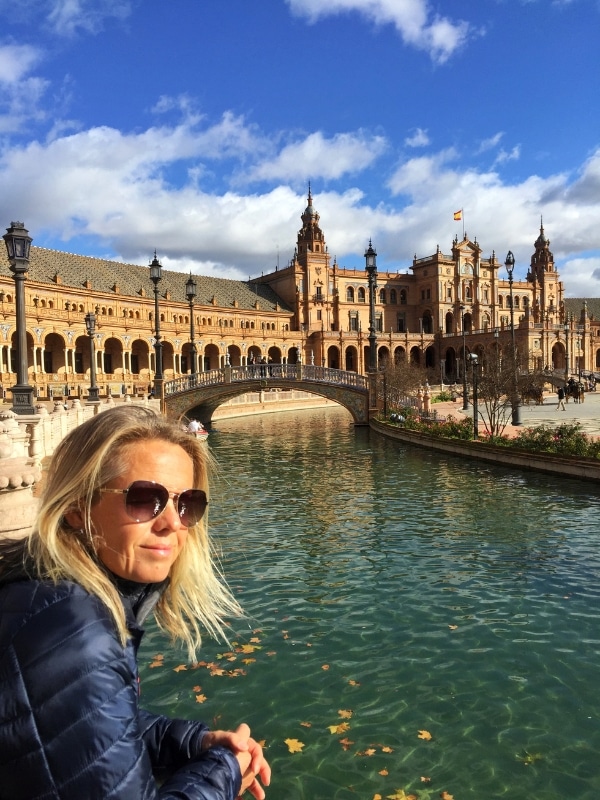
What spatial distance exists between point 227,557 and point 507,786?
23.0ft

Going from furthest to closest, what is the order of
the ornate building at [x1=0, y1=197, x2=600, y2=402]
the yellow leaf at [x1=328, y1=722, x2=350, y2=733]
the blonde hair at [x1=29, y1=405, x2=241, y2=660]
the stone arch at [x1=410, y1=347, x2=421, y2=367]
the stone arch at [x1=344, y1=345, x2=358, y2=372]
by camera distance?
the stone arch at [x1=410, y1=347, x2=421, y2=367]
the stone arch at [x1=344, y1=345, x2=358, y2=372]
the ornate building at [x1=0, y1=197, x2=600, y2=402]
the yellow leaf at [x1=328, y1=722, x2=350, y2=733]
the blonde hair at [x1=29, y1=405, x2=241, y2=660]

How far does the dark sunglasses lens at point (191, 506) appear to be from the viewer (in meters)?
2.52

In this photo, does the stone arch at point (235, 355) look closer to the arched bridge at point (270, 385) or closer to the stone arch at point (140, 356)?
the stone arch at point (140, 356)

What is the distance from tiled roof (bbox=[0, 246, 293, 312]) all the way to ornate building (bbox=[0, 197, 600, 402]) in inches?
8.1

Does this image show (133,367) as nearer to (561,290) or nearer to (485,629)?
(485,629)

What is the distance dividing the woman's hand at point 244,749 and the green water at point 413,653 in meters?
2.86

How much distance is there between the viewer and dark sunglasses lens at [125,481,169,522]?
2.33 meters

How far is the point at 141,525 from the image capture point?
2.37 metres

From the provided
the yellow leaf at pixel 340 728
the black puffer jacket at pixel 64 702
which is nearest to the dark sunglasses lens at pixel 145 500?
the black puffer jacket at pixel 64 702

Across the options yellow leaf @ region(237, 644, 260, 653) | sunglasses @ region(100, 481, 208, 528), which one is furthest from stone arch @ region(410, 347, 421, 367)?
sunglasses @ region(100, 481, 208, 528)

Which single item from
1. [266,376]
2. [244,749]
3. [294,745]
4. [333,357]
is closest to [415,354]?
[333,357]

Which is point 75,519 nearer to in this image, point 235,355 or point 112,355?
point 112,355

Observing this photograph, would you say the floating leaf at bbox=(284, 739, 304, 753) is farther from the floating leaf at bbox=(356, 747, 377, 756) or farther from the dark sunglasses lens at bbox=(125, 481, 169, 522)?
the dark sunglasses lens at bbox=(125, 481, 169, 522)

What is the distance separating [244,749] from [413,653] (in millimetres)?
5307
